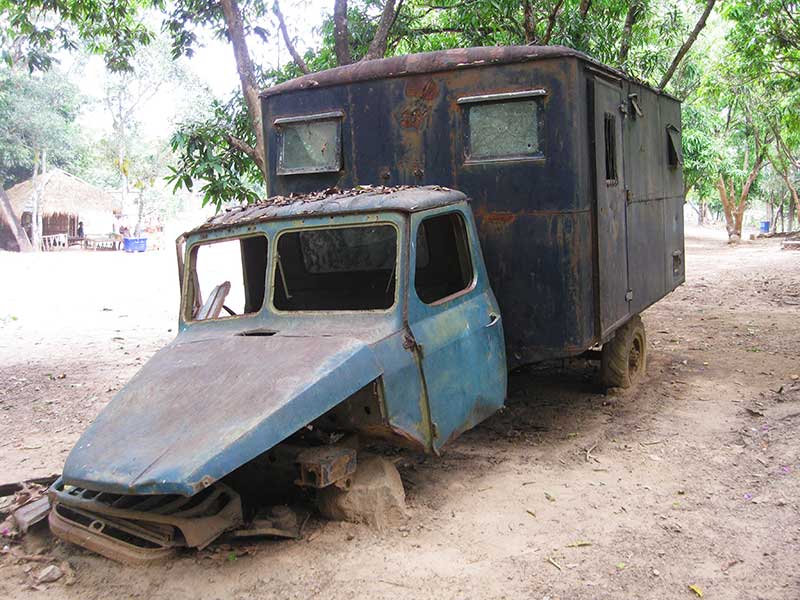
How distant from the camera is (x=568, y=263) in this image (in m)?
5.41

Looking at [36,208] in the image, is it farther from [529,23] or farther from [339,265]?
[339,265]

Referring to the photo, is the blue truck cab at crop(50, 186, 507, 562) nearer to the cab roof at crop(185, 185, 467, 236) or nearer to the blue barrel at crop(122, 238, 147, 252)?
the cab roof at crop(185, 185, 467, 236)

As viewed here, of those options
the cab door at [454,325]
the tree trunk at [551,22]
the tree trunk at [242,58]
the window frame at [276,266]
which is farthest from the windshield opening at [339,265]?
the tree trunk at [551,22]

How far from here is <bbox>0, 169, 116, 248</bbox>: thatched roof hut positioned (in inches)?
1331

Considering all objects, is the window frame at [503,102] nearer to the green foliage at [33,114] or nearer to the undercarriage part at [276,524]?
the undercarriage part at [276,524]

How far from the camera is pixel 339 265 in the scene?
577 cm

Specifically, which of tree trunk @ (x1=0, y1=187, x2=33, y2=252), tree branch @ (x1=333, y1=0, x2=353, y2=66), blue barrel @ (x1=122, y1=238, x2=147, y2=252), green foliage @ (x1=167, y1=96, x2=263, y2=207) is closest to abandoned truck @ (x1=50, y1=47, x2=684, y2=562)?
green foliage @ (x1=167, y1=96, x2=263, y2=207)

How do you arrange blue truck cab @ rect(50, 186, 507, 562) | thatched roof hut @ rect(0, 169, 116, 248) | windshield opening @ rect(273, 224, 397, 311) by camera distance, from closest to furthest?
blue truck cab @ rect(50, 186, 507, 562) < windshield opening @ rect(273, 224, 397, 311) < thatched roof hut @ rect(0, 169, 116, 248)

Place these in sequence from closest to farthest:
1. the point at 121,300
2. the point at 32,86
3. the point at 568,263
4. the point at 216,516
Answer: the point at 216,516 < the point at 568,263 < the point at 121,300 < the point at 32,86

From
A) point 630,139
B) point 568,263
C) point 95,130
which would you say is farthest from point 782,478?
point 95,130

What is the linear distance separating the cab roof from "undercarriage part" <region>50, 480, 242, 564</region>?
1656mm

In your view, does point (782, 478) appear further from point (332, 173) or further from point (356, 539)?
point (332, 173)

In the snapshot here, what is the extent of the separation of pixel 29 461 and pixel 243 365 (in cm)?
270

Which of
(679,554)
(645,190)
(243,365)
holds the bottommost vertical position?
(679,554)
